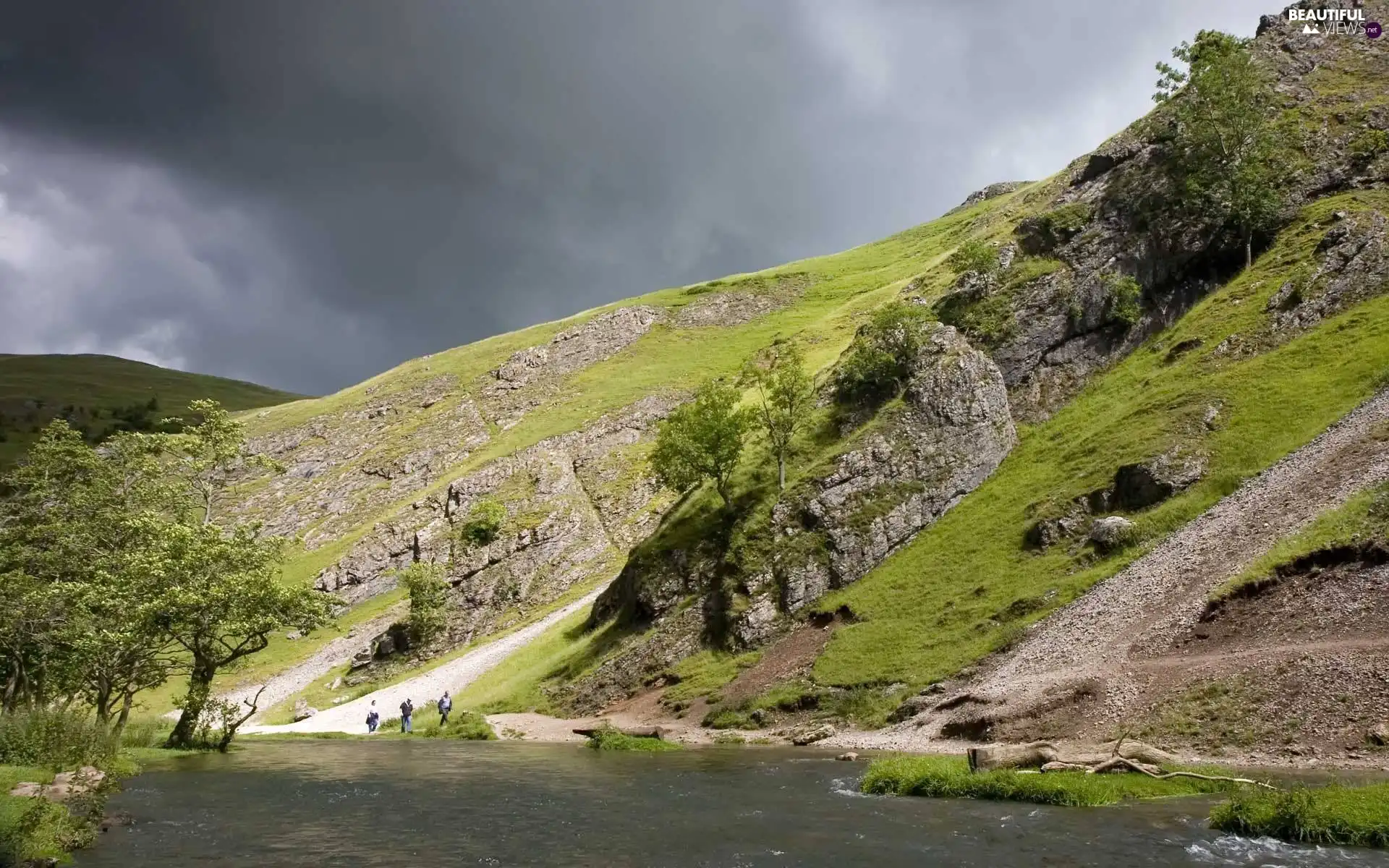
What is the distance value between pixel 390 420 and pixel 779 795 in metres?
146

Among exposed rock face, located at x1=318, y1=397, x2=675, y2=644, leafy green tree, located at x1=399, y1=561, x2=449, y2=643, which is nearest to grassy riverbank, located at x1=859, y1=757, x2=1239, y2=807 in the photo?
leafy green tree, located at x1=399, y1=561, x2=449, y2=643

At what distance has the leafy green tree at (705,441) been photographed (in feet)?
239

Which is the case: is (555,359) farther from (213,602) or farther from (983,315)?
(213,602)

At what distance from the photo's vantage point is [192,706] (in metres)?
47.4

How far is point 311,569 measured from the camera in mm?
110688

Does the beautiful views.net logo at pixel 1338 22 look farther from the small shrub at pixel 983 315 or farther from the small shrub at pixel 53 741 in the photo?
the small shrub at pixel 53 741

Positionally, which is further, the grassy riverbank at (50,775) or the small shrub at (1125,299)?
the small shrub at (1125,299)

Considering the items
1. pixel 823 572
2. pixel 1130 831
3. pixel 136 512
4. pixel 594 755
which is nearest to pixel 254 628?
pixel 136 512

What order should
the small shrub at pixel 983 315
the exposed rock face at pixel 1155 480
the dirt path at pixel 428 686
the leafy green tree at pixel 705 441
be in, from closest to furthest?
1. the exposed rock face at pixel 1155 480
2. the dirt path at pixel 428 686
3. the leafy green tree at pixel 705 441
4. the small shrub at pixel 983 315

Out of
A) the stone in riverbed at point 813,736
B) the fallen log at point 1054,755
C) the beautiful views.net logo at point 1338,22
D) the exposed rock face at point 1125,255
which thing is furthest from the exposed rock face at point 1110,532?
the beautiful views.net logo at point 1338,22

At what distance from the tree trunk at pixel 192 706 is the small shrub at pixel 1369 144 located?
10216 centimetres

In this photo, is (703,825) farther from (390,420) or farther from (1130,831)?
(390,420)

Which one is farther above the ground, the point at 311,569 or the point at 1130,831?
the point at 311,569

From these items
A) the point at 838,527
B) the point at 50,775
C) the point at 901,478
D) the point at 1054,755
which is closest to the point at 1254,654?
the point at 1054,755
